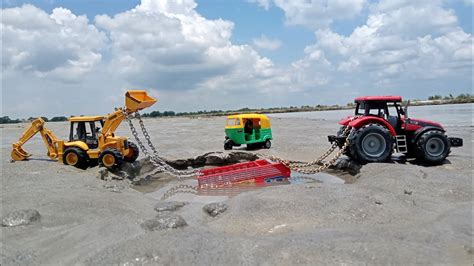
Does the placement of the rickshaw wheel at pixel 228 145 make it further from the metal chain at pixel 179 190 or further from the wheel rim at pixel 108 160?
the metal chain at pixel 179 190

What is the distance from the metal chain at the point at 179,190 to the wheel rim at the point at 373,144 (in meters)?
5.12

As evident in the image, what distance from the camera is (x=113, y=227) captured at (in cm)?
668

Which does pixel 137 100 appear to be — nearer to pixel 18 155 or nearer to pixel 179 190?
pixel 179 190

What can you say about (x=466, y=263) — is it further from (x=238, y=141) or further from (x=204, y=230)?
(x=238, y=141)

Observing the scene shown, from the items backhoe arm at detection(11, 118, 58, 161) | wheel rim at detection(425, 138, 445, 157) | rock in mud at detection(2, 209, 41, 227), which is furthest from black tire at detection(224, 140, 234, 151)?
rock in mud at detection(2, 209, 41, 227)

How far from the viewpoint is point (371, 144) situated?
12.4m

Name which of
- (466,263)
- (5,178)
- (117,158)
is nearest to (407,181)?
(466,263)

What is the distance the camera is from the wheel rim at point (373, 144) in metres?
12.3

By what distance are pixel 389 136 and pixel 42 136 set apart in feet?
39.1

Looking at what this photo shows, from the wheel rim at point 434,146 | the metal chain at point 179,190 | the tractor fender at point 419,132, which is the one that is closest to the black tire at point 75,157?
the metal chain at point 179,190

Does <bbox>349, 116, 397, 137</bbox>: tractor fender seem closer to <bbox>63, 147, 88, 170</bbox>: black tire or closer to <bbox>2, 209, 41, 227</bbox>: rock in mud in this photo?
<bbox>63, 147, 88, 170</bbox>: black tire

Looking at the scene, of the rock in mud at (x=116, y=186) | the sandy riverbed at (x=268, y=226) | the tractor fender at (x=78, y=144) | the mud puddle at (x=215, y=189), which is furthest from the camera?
the tractor fender at (x=78, y=144)

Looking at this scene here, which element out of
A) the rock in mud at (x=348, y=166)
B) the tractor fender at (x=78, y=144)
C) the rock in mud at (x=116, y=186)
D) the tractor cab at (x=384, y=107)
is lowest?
the rock in mud at (x=116, y=186)

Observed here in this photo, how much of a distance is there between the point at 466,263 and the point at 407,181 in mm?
4570
